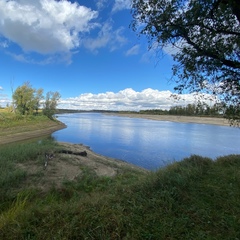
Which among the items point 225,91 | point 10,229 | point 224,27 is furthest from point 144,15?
point 10,229

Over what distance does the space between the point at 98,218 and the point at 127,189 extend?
1208mm

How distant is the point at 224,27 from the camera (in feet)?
14.7

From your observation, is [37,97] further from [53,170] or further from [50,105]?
[53,170]

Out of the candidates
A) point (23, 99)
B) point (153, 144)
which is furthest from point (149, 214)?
point (23, 99)

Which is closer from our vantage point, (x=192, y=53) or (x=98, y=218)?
(x=98, y=218)

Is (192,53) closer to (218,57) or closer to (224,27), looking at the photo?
(218,57)

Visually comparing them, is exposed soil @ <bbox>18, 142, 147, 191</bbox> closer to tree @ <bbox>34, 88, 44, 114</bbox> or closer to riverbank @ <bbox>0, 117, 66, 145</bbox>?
riverbank @ <bbox>0, 117, 66, 145</bbox>

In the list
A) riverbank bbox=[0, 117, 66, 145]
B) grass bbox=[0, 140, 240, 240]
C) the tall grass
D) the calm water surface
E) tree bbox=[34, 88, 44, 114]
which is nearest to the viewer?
grass bbox=[0, 140, 240, 240]

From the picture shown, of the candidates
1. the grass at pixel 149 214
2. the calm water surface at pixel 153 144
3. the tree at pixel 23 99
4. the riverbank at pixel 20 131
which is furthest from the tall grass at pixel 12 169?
the tree at pixel 23 99

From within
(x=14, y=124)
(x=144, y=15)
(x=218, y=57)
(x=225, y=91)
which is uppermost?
(x=144, y=15)

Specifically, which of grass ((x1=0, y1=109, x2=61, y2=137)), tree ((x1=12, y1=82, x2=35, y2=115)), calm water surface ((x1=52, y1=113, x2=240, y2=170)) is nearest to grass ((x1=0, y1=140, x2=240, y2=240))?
calm water surface ((x1=52, y1=113, x2=240, y2=170))

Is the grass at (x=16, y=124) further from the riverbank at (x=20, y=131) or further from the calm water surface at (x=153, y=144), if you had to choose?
the calm water surface at (x=153, y=144)

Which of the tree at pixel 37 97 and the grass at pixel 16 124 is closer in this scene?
the grass at pixel 16 124

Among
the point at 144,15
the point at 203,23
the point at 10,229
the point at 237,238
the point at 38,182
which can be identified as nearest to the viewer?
the point at 237,238
